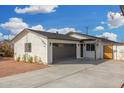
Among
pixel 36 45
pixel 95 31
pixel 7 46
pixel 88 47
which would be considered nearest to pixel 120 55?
pixel 88 47

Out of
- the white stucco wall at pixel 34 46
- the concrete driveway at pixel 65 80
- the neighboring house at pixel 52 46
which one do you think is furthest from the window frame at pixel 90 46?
the concrete driveway at pixel 65 80

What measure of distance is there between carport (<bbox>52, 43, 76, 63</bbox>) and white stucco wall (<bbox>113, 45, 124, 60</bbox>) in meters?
6.33

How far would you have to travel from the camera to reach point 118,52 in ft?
75.7

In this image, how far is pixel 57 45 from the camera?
22703mm

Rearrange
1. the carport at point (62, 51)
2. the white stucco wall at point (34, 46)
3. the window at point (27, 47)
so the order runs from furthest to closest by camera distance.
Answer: the carport at point (62, 51)
the window at point (27, 47)
the white stucco wall at point (34, 46)

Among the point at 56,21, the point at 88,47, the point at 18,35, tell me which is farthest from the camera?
the point at 56,21

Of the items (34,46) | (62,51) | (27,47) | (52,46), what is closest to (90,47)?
(62,51)

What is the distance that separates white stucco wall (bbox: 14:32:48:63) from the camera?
17.2 m

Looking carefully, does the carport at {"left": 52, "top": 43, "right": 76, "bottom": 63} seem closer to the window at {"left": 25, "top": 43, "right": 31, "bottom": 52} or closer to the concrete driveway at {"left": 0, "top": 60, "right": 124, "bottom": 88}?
Answer: the window at {"left": 25, "top": 43, "right": 31, "bottom": 52}

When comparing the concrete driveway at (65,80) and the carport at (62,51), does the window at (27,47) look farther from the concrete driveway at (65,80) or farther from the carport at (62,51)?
the concrete driveway at (65,80)

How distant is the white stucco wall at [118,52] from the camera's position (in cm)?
2274

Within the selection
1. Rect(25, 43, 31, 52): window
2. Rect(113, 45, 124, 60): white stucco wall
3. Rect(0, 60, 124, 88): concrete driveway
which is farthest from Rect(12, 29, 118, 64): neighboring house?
Rect(0, 60, 124, 88): concrete driveway
